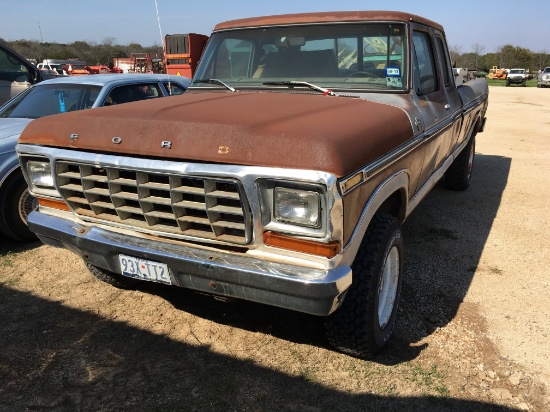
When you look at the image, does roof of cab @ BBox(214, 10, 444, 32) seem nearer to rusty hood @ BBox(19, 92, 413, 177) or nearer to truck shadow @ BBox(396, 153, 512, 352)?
rusty hood @ BBox(19, 92, 413, 177)

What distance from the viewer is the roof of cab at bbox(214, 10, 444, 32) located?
3.45 meters

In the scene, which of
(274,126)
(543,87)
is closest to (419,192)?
(274,126)

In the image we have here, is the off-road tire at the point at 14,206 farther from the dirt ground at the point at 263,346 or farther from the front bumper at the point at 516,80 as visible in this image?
the front bumper at the point at 516,80

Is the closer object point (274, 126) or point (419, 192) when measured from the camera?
point (274, 126)

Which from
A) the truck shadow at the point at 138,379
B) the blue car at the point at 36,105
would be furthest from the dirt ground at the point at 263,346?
the blue car at the point at 36,105

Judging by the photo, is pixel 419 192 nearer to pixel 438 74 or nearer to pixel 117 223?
pixel 438 74

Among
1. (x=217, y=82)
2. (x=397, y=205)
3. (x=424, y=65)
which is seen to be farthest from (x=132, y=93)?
(x=397, y=205)

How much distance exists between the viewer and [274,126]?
229cm

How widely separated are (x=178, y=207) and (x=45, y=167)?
1.05 m

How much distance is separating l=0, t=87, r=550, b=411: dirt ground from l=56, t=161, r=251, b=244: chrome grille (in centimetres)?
87

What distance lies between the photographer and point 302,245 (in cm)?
219

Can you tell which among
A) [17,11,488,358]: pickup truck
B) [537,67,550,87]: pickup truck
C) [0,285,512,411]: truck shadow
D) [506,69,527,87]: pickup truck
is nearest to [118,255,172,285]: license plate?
[17,11,488,358]: pickup truck

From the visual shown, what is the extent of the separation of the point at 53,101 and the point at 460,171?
17.0 ft

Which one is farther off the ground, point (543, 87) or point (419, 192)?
point (419, 192)
